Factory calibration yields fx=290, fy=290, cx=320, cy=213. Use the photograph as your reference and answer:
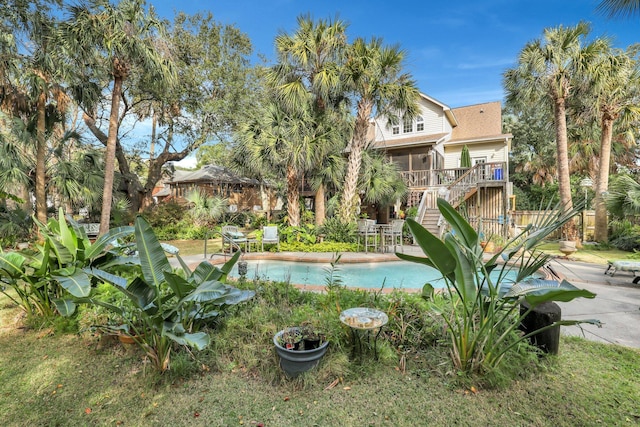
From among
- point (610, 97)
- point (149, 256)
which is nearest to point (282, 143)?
point (149, 256)

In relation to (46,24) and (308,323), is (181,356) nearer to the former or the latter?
(308,323)

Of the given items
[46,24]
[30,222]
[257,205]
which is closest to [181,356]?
[46,24]

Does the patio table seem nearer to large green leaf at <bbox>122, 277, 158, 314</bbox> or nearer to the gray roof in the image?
large green leaf at <bbox>122, 277, 158, 314</bbox>

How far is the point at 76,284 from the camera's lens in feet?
10.6

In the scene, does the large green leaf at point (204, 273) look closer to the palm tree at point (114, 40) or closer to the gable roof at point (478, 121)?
the palm tree at point (114, 40)

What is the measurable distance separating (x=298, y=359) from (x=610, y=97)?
16.7 m

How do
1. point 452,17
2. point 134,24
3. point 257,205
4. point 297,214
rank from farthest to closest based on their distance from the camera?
point 257,205
point 297,214
point 452,17
point 134,24

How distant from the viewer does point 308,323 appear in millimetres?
3324

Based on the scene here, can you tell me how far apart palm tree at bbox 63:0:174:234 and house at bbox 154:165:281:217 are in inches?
448

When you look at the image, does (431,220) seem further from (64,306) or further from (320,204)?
(64,306)

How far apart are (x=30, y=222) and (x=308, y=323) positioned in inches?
594

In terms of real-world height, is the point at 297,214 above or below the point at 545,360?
above

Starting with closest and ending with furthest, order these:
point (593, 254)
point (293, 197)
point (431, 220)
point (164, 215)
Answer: point (593, 254) → point (293, 197) → point (431, 220) → point (164, 215)

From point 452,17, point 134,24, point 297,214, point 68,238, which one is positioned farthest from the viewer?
point 297,214
